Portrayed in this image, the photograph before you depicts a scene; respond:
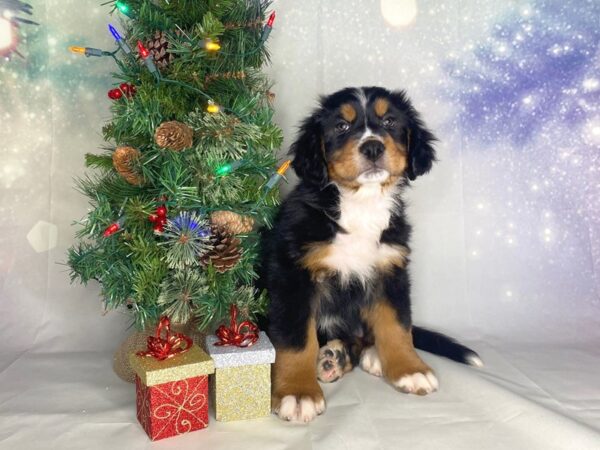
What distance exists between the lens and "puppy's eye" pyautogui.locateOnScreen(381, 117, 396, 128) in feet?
9.37

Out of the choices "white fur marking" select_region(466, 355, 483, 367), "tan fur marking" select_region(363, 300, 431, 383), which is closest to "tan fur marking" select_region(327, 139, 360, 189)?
"tan fur marking" select_region(363, 300, 431, 383)

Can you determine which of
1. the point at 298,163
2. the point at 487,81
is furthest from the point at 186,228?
the point at 487,81

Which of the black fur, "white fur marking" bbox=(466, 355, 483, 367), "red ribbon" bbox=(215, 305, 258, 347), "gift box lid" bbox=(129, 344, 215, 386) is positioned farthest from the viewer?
"white fur marking" bbox=(466, 355, 483, 367)

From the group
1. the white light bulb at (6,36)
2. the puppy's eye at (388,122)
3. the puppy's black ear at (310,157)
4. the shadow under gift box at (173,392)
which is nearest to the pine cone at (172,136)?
the puppy's black ear at (310,157)

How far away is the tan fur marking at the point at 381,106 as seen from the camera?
283 centimetres

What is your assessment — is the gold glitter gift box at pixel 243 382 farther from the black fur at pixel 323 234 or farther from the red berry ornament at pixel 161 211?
the red berry ornament at pixel 161 211

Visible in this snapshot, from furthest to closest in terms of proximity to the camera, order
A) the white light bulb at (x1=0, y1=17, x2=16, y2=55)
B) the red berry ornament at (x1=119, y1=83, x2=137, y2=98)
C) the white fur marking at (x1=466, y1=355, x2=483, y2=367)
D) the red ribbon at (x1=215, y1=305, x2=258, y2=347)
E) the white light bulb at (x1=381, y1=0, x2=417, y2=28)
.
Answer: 1. the white light bulb at (x1=381, y1=0, x2=417, y2=28)
2. the white light bulb at (x1=0, y1=17, x2=16, y2=55)
3. the white fur marking at (x1=466, y1=355, x2=483, y2=367)
4. the red berry ornament at (x1=119, y1=83, x2=137, y2=98)
5. the red ribbon at (x1=215, y1=305, x2=258, y2=347)

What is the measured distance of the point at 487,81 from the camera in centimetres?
367

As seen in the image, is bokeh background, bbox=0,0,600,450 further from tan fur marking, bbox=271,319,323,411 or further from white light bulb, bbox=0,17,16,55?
tan fur marking, bbox=271,319,323,411

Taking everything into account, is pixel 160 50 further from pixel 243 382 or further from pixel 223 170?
pixel 243 382

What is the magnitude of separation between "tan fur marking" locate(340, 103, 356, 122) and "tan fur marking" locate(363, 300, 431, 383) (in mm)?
833

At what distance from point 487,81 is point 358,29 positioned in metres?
0.79

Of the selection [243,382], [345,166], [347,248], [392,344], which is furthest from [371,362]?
[345,166]

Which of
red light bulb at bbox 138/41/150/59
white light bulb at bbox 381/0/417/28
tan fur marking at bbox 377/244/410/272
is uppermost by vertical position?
white light bulb at bbox 381/0/417/28
